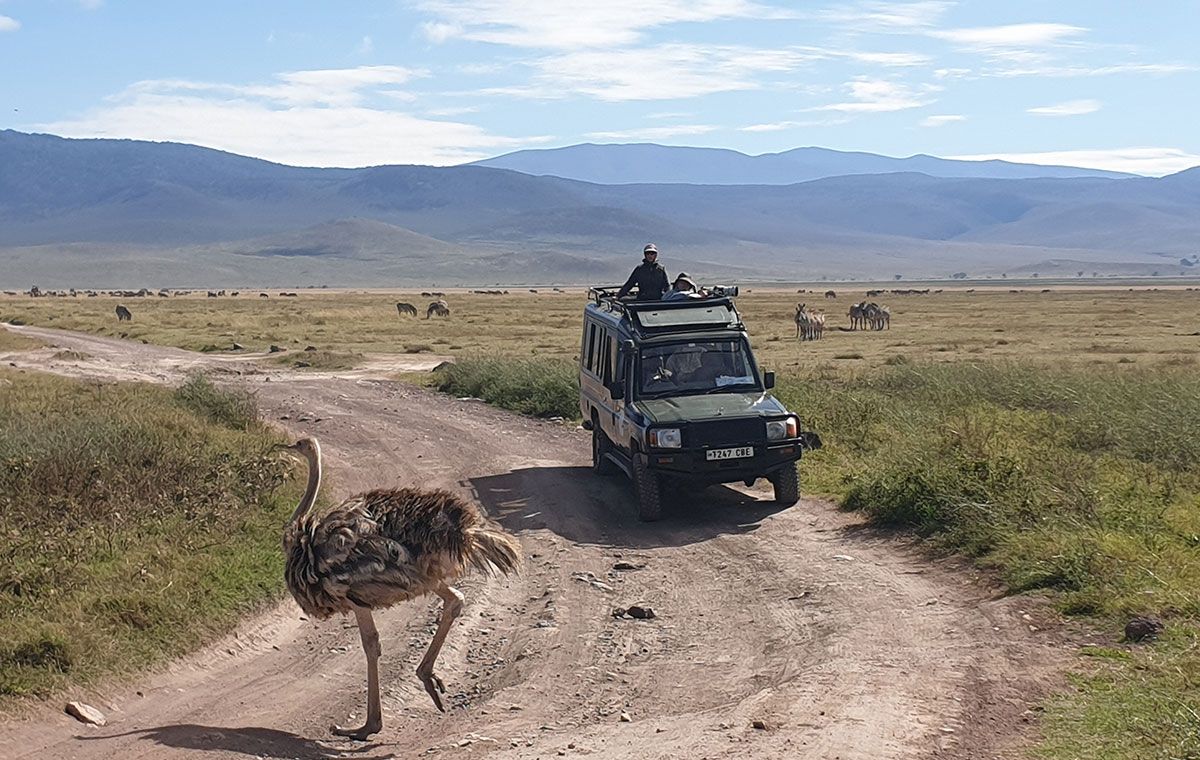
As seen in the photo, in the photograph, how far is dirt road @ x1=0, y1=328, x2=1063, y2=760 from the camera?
7.98 meters

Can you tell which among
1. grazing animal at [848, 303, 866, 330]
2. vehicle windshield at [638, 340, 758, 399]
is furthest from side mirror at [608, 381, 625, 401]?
grazing animal at [848, 303, 866, 330]

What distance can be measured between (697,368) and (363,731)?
819cm

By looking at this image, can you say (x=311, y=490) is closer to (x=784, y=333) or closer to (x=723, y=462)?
(x=723, y=462)

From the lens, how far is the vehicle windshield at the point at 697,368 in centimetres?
1566

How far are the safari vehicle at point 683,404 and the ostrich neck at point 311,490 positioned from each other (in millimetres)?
5275

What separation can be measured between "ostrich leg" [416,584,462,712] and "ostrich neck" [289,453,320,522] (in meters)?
1.03

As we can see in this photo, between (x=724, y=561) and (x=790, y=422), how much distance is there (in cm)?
250

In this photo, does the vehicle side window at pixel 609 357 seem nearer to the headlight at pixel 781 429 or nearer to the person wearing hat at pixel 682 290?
the person wearing hat at pixel 682 290

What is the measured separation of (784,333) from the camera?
171ft

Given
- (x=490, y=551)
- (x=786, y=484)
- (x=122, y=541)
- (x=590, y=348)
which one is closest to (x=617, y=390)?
(x=786, y=484)

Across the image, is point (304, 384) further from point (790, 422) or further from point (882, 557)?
point (882, 557)

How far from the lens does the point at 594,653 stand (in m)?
10.0

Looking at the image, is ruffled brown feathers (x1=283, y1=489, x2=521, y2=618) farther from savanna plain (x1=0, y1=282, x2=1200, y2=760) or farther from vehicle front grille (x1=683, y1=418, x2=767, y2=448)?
vehicle front grille (x1=683, y1=418, x2=767, y2=448)

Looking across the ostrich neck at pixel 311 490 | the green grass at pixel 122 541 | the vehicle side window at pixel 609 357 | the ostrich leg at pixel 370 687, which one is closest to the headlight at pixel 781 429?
the vehicle side window at pixel 609 357
